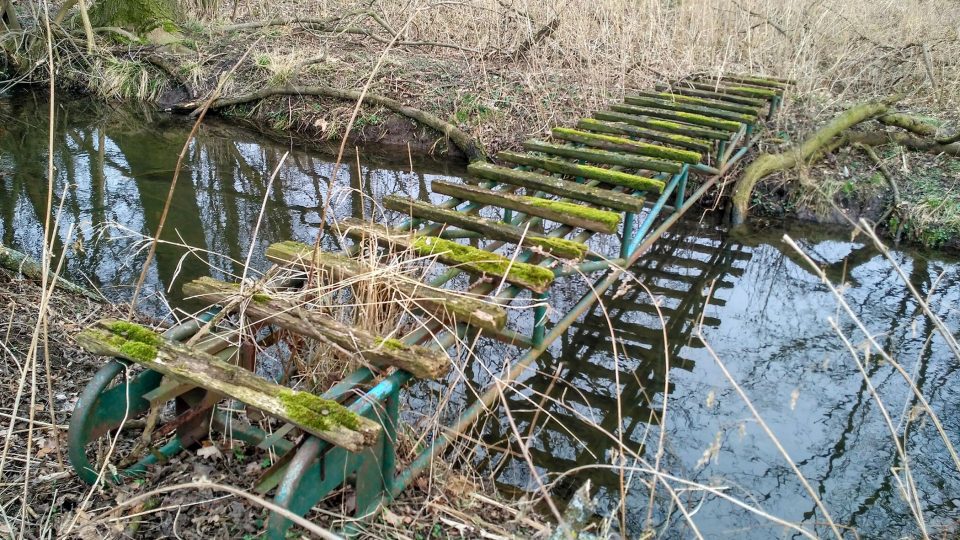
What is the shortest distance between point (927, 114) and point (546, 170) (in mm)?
5389

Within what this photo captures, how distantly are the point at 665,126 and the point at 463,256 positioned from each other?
2839mm

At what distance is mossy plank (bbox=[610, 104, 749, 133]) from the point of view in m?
5.46

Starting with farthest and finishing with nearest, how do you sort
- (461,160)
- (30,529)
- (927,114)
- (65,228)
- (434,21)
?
(434,21)
(461,160)
(927,114)
(65,228)
(30,529)

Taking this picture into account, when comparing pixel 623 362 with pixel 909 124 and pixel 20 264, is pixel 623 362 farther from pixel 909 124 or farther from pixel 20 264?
pixel 909 124

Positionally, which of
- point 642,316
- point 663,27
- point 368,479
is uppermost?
point 663,27

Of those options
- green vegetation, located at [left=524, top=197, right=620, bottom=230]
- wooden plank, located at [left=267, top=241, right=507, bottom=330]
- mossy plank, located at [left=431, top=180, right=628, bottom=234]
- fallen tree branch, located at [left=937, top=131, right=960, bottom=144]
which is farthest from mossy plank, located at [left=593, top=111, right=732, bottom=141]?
wooden plank, located at [left=267, top=241, right=507, bottom=330]

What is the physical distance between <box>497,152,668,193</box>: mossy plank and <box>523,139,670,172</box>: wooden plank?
0.33 ft

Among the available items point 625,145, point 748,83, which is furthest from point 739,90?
point 625,145

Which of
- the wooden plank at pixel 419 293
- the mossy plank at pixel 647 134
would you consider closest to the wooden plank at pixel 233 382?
the wooden plank at pixel 419 293

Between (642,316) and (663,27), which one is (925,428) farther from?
(663,27)

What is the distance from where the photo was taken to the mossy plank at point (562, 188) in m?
3.93

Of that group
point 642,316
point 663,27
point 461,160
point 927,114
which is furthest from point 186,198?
point 927,114

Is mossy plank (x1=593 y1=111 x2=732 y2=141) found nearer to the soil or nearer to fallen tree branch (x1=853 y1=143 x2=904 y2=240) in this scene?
fallen tree branch (x1=853 y1=143 x2=904 y2=240)

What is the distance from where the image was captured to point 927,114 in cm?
764
